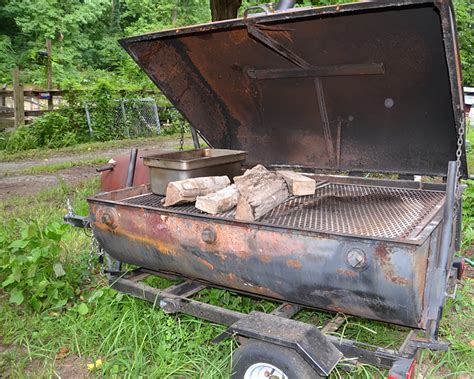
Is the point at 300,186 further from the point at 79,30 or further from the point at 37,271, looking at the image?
the point at 79,30

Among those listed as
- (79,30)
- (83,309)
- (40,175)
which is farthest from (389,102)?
(79,30)

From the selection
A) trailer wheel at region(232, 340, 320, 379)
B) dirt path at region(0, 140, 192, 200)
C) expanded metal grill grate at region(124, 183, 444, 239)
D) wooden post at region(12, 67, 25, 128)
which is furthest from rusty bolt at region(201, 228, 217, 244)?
wooden post at region(12, 67, 25, 128)

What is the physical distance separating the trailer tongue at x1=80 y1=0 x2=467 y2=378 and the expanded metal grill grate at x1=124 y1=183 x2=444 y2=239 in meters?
0.01

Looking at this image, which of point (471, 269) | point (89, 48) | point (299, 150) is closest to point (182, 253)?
point (299, 150)

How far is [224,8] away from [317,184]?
405 cm

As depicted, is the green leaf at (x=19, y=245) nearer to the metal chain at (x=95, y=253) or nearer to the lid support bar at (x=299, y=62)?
the metal chain at (x=95, y=253)

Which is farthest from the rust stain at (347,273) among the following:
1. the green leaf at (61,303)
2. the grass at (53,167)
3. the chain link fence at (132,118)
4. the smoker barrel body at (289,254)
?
the chain link fence at (132,118)

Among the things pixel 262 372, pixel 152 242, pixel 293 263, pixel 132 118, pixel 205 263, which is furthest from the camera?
pixel 132 118

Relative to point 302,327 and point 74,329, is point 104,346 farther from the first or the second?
point 302,327

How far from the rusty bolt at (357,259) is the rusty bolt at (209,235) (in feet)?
2.43

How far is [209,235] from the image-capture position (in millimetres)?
2656

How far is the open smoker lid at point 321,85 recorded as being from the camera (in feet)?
9.75

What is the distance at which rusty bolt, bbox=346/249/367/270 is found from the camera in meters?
2.24

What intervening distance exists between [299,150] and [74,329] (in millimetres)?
2184
